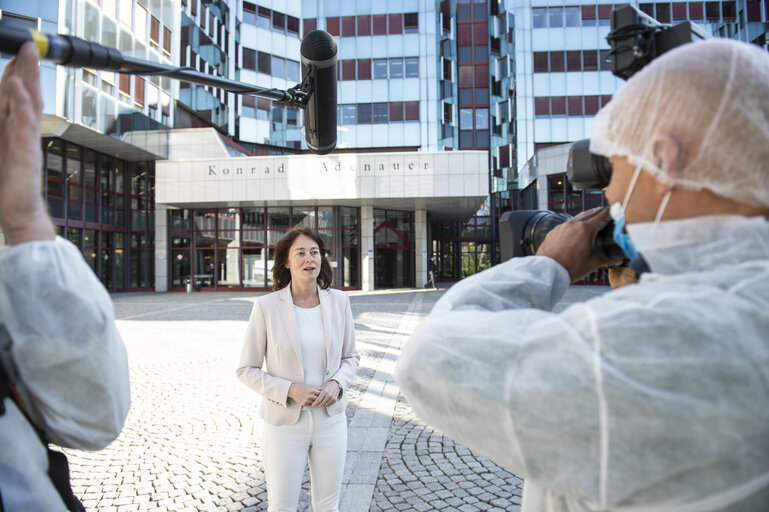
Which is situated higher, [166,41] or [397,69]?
[397,69]

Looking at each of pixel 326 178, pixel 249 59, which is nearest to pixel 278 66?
pixel 249 59

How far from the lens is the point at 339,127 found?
91.0ft

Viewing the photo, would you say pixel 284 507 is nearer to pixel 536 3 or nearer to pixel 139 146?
pixel 139 146

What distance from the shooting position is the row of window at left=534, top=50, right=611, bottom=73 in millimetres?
28391

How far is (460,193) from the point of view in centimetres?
2198

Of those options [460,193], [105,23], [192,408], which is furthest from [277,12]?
[192,408]

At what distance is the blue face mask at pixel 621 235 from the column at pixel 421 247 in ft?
81.2

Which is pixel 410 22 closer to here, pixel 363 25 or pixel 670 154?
pixel 363 25

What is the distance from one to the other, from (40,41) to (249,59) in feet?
104

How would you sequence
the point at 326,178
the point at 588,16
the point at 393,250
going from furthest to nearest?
the point at 588,16 < the point at 393,250 < the point at 326,178

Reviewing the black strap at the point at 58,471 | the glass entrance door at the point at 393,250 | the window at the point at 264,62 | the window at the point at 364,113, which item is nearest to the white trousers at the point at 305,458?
the black strap at the point at 58,471

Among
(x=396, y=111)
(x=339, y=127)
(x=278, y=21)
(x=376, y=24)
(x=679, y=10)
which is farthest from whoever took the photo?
(x=278, y=21)

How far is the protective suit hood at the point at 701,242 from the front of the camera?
85cm

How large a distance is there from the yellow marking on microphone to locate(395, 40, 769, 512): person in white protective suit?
938 mm
